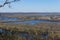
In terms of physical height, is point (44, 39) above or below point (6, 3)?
below

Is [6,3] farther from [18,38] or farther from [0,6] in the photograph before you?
[18,38]

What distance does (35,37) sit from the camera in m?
10.5

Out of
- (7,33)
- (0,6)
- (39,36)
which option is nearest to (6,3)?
(0,6)

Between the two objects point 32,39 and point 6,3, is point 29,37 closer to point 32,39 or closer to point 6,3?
point 32,39

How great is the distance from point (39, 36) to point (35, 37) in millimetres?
244

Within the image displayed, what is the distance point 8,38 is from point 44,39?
5.40 ft

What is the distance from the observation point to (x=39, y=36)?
10.6 meters

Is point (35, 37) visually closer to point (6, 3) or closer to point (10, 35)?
point (10, 35)

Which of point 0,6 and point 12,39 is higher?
point 0,6

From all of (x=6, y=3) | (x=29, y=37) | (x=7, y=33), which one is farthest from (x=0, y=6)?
(x=29, y=37)

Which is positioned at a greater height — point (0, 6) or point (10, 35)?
point (0, 6)

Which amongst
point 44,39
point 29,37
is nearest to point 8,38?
point 29,37

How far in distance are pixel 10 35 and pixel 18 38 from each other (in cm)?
39

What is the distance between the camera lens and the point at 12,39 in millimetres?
10531
